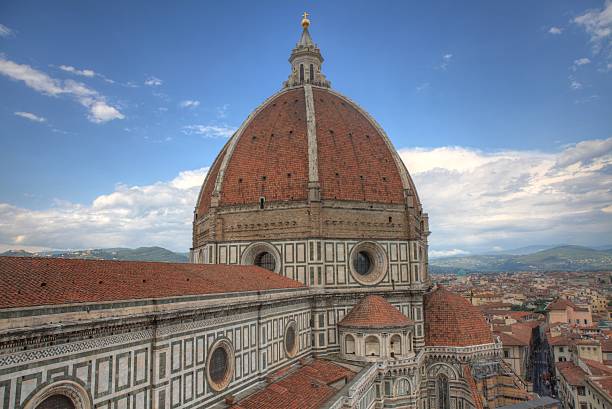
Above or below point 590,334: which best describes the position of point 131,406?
above

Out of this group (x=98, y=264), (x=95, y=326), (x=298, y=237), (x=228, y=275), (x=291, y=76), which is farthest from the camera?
(x=291, y=76)

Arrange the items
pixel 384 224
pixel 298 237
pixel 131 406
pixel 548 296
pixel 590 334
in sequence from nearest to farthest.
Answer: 1. pixel 131 406
2. pixel 298 237
3. pixel 384 224
4. pixel 590 334
5. pixel 548 296

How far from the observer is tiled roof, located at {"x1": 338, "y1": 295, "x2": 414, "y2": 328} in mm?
25969

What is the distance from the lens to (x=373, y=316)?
26219mm

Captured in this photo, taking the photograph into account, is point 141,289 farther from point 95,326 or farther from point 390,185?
point 390,185

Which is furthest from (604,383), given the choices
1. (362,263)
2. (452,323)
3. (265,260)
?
(265,260)

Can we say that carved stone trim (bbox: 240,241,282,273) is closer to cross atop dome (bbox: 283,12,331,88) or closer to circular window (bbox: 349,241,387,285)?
circular window (bbox: 349,241,387,285)

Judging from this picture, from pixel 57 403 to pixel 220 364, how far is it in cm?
716

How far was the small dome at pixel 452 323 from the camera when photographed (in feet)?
98.9

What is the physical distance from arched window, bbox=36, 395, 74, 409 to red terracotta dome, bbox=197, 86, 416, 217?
1892 cm

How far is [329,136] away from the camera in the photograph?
103 feet

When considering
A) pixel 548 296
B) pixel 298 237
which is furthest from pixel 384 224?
pixel 548 296

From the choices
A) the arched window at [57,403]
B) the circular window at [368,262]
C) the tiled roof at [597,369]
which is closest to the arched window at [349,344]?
the circular window at [368,262]

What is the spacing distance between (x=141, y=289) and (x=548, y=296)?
117291 millimetres
